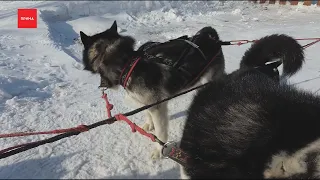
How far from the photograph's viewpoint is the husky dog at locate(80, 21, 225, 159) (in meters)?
2.36

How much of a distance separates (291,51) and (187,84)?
95 cm

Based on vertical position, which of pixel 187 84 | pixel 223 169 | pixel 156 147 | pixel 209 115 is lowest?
pixel 156 147

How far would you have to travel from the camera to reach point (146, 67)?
2404mm

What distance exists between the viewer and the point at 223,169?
2.94 feet

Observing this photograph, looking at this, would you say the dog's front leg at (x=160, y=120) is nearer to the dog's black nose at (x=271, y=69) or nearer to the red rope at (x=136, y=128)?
the red rope at (x=136, y=128)

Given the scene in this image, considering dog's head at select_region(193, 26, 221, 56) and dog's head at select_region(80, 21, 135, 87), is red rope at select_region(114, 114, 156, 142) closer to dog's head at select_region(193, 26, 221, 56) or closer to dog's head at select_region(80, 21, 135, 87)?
dog's head at select_region(80, 21, 135, 87)

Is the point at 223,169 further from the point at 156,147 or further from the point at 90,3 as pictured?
the point at 90,3

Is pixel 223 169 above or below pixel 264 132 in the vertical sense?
below

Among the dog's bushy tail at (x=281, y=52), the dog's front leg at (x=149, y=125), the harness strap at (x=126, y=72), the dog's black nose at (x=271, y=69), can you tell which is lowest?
the dog's front leg at (x=149, y=125)

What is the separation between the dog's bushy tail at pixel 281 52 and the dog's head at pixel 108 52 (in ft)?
3.65

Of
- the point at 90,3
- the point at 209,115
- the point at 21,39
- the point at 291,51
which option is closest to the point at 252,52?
the point at 291,51

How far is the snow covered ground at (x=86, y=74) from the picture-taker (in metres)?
1.88

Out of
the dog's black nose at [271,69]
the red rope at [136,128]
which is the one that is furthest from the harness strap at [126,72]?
the dog's black nose at [271,69]

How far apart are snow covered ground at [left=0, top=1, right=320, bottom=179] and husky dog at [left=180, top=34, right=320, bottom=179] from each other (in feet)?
1.29
